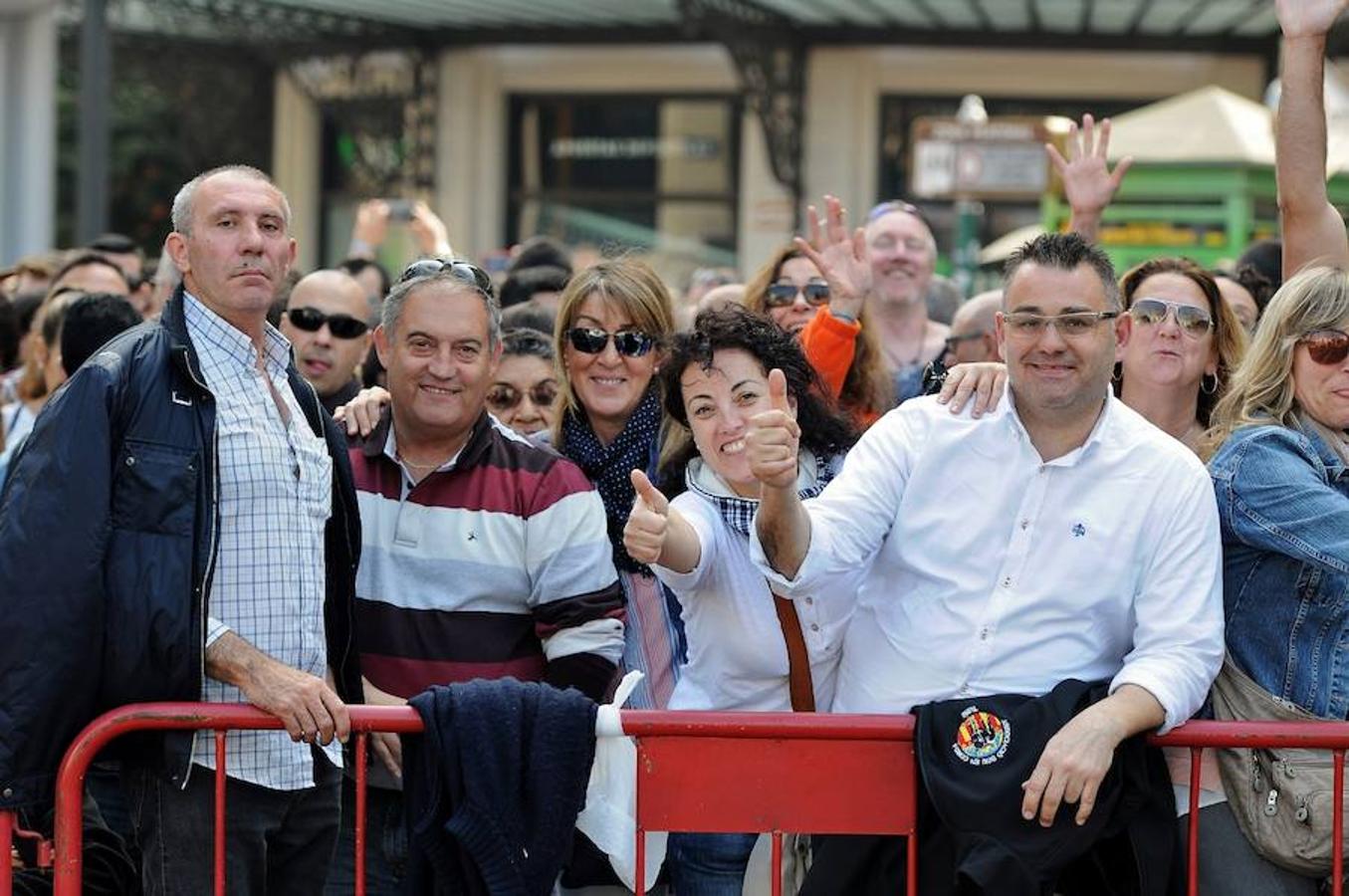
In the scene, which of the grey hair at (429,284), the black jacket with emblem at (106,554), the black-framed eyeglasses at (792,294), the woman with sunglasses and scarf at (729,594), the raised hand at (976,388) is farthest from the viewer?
the black-framed eyeglasses at (792,294)

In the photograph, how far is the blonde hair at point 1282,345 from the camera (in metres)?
4.18

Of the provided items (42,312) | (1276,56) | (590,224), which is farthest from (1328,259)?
(590,224)

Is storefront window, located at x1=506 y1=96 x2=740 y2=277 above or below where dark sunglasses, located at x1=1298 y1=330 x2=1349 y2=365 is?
above

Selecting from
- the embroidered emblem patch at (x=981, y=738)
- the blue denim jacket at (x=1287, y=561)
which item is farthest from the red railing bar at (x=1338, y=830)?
the embroidered emblem patch at (x=981, y=738)

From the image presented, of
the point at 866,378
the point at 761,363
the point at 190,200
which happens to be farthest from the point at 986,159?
the point at 190,200

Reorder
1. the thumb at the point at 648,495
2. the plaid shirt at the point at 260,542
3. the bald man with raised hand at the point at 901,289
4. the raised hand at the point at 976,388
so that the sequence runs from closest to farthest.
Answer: the thumb at the point at 648,495, the plaid shirt at the point at 260,542, the raised hand at the point at 976,388, the bald man with raised hand at the point at 901,289

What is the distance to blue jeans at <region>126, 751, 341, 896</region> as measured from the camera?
13.0 feet

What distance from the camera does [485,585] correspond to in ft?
14.5

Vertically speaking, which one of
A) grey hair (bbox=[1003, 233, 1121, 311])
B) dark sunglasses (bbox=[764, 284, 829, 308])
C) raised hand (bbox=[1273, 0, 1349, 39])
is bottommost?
dark sunglasses (bbox=[764, 284, 829, 308])

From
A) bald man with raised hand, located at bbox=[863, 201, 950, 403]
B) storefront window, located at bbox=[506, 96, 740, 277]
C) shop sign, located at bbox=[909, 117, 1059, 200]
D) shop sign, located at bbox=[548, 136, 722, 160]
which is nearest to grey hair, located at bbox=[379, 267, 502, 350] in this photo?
bald man with raised hand, located at bbox=[863, 201, 950, 403]

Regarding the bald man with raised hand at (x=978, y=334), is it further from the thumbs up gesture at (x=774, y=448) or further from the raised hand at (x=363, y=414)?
the thumbs up gesture at (x=774, y=448)

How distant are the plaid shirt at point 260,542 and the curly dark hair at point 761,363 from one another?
87 cm

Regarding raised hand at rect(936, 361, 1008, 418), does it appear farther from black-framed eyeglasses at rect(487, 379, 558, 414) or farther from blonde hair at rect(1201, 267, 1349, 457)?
black-framed eyeglasses at rect(487, 379, 558, 414)

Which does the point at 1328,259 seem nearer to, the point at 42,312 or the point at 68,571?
the point at 68,571
